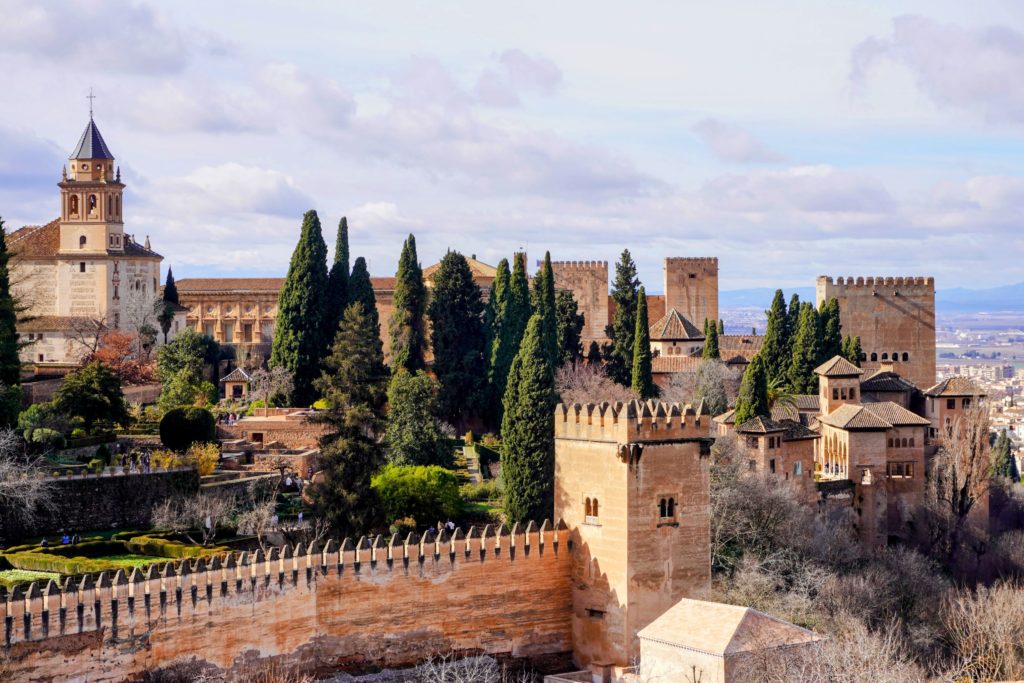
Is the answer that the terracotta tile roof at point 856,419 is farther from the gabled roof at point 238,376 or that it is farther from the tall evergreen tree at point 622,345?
the gabled roof at point 238,376

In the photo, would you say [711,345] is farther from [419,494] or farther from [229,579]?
[229,579]

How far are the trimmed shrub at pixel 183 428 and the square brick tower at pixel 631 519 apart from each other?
13.9m

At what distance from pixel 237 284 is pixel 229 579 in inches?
1842

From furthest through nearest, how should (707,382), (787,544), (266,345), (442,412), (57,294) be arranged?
(266,345)
(57,294)
(707,382)
(442,412)
(787,544)

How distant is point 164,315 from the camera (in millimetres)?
57969

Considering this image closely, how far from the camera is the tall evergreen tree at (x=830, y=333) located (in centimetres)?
5141

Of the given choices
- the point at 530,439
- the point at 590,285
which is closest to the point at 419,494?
the point at 530,439

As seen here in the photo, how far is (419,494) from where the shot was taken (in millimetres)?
35312

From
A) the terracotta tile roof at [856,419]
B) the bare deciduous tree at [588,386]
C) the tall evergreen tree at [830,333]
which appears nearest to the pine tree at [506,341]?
the bare deciduous tree at [588,386]

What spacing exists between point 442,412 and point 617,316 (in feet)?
27.7

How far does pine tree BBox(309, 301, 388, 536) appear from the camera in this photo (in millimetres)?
32281

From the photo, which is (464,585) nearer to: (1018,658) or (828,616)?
(828,616)

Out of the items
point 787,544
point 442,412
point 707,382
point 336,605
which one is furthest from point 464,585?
point 707,382

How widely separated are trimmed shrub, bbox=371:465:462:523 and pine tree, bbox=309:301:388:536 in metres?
1.26
